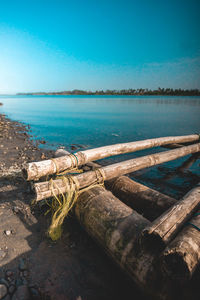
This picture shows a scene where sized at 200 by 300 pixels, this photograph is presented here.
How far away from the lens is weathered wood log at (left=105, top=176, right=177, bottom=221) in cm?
388

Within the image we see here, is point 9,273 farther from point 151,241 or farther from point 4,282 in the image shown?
point 151,241

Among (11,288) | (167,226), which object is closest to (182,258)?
(167,226)

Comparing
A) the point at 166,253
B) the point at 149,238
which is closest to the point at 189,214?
the point at 149,238

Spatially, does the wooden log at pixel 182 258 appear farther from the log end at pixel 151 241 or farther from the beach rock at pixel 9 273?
the beach rock at pixel 9 273

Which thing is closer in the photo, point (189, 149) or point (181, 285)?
point (181, 285)

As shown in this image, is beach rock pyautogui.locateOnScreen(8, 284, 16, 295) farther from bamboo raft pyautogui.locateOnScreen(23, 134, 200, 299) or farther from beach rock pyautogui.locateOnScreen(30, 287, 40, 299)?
bamboo raft pyautogui.locateOnScreen(23, 134, 200, 299)

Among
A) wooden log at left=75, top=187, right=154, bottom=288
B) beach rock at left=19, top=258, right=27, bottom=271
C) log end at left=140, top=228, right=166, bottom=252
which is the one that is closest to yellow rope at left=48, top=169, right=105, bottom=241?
wooden log at left=75, top=187, right=154, bottom=288

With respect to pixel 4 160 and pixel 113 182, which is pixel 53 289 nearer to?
pixel 113 182

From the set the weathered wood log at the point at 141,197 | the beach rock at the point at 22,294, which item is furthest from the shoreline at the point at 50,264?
the weathered wood log at the point at 141,197

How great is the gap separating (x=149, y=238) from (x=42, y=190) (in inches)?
88.5

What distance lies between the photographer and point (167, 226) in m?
2.44

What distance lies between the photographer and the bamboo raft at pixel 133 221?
205cm

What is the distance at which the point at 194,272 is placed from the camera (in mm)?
2012

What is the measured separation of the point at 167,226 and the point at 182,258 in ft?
1.76
